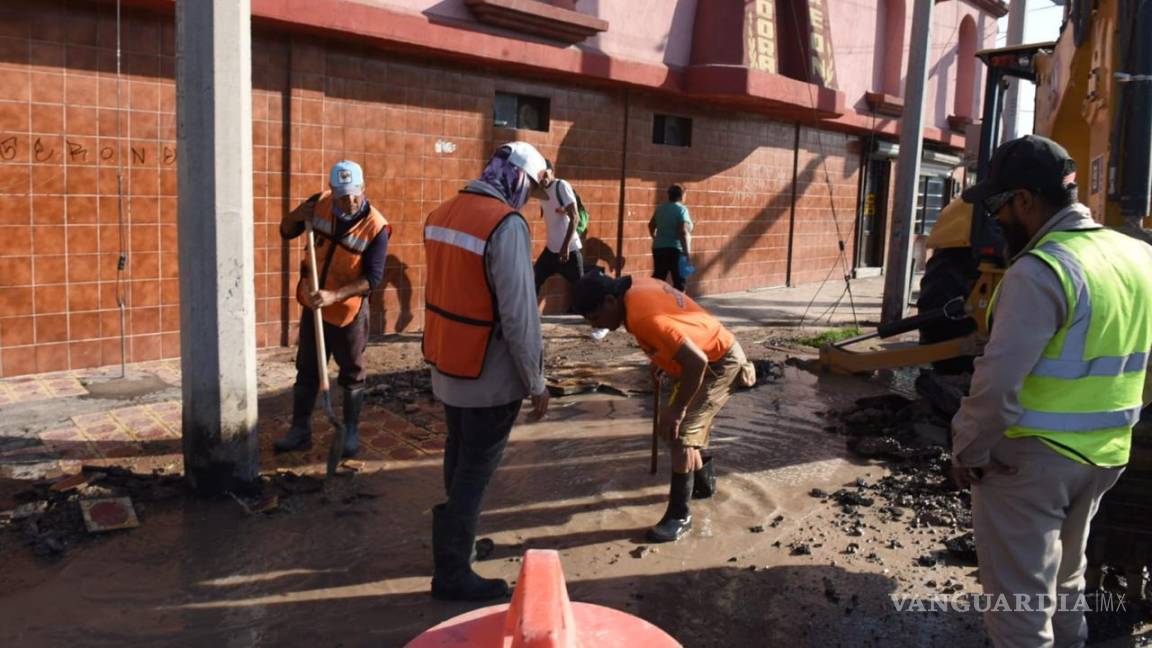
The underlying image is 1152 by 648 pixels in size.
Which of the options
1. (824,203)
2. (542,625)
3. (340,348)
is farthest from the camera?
(824,203)

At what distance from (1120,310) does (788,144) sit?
12156 mm

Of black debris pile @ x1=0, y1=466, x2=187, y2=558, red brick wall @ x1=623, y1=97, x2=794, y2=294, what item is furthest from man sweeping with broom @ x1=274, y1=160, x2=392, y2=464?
red brick wall @ x1=623, y1=97, x2=794, y2=294

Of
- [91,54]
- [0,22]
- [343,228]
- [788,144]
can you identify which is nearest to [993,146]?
[343,228]

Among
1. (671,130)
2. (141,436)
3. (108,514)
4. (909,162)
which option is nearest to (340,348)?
(141,436)

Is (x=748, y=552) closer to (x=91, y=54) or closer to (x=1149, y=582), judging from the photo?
(x=1149, y=582)

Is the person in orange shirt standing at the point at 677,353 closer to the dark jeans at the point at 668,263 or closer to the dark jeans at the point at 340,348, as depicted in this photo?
the dark jeans at the point at 340,348

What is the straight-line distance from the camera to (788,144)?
14.3m

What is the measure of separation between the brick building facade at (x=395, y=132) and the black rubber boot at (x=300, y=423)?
2.41 m

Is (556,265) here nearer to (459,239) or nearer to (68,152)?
(68,152)

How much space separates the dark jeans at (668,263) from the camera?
32.8 feet

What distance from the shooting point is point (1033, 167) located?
9.19 ft

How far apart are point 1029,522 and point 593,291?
1996 mm

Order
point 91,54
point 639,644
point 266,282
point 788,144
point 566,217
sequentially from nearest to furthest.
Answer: point 639,644 < point 91,54 < point 266,282 < point 566,217 < point 788,144

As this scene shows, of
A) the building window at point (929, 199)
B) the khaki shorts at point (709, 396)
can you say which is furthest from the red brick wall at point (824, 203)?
the khaki shorts at point (709, 396)
